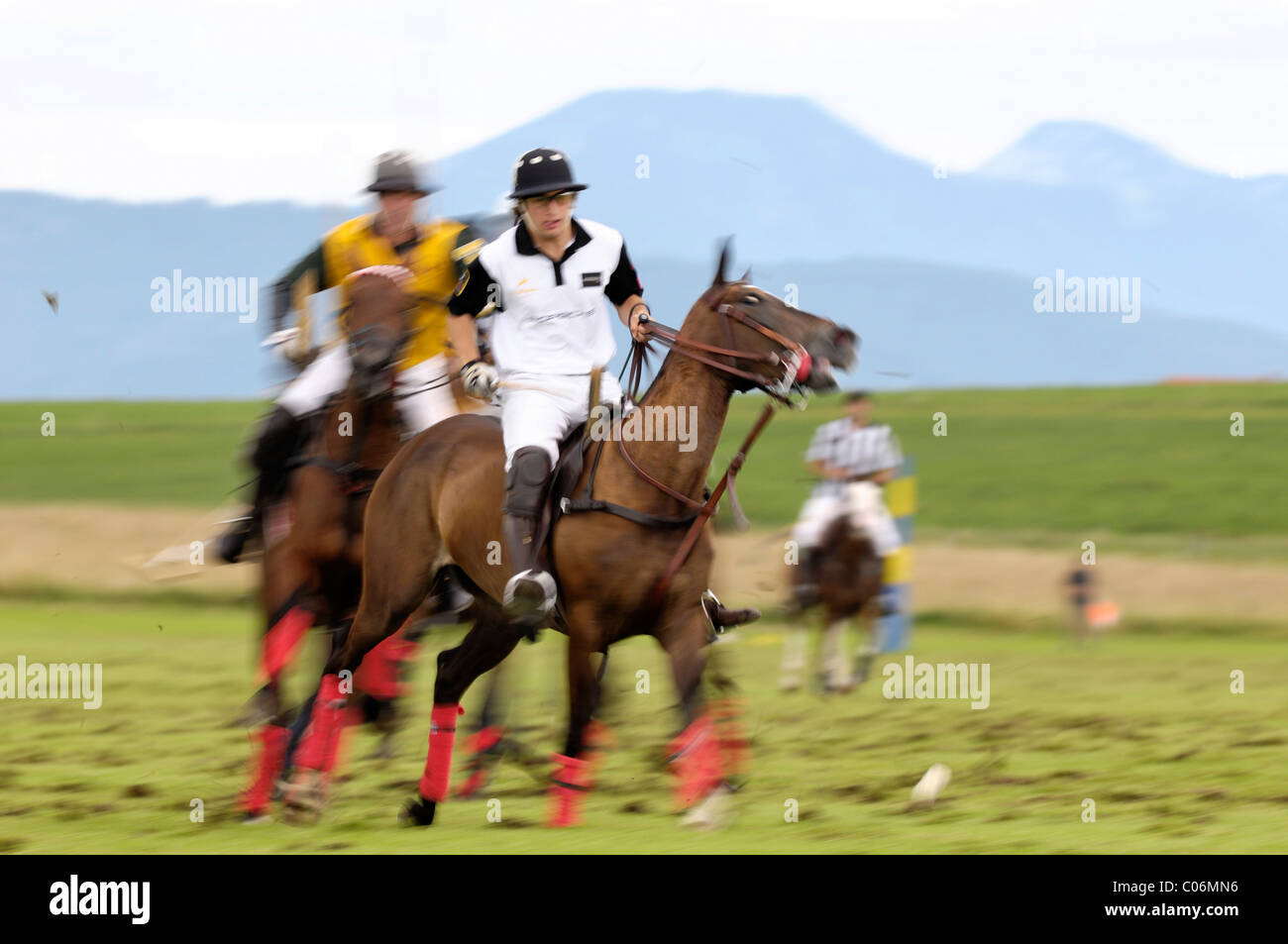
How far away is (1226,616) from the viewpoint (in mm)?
18844

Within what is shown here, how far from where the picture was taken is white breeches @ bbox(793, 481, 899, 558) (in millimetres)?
12875

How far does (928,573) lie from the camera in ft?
72.1

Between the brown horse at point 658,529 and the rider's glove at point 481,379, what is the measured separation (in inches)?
11.3

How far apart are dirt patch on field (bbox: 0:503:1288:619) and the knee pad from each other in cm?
1089

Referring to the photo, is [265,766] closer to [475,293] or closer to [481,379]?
[481,379]

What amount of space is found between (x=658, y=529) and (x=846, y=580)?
5.98 m

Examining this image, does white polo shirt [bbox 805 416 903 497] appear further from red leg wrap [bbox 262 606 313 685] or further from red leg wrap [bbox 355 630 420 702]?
red leg wrap [bbox 262 606 313 685]

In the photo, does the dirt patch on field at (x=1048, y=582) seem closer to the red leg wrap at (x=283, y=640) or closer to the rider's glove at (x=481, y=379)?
the red leg wrap at (x=283, y=640)

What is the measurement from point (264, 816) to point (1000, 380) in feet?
526

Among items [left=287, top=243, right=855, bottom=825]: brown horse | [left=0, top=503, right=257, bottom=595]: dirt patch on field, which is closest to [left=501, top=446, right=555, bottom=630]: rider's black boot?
[left=287, top=243, right=855, bottom=825]: brown horse

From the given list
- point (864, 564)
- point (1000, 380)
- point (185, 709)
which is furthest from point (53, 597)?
point (1000, 380)

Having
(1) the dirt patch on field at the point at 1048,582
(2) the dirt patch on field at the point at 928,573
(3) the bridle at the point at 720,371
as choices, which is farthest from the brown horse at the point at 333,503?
(1) the dirt patch on field at the point at 1048,582

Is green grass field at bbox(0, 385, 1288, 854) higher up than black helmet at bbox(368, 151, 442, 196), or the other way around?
black helmet at bbox(368, 151, 442, 196)

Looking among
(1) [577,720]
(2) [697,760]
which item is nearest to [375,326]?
(1) [577,720]
